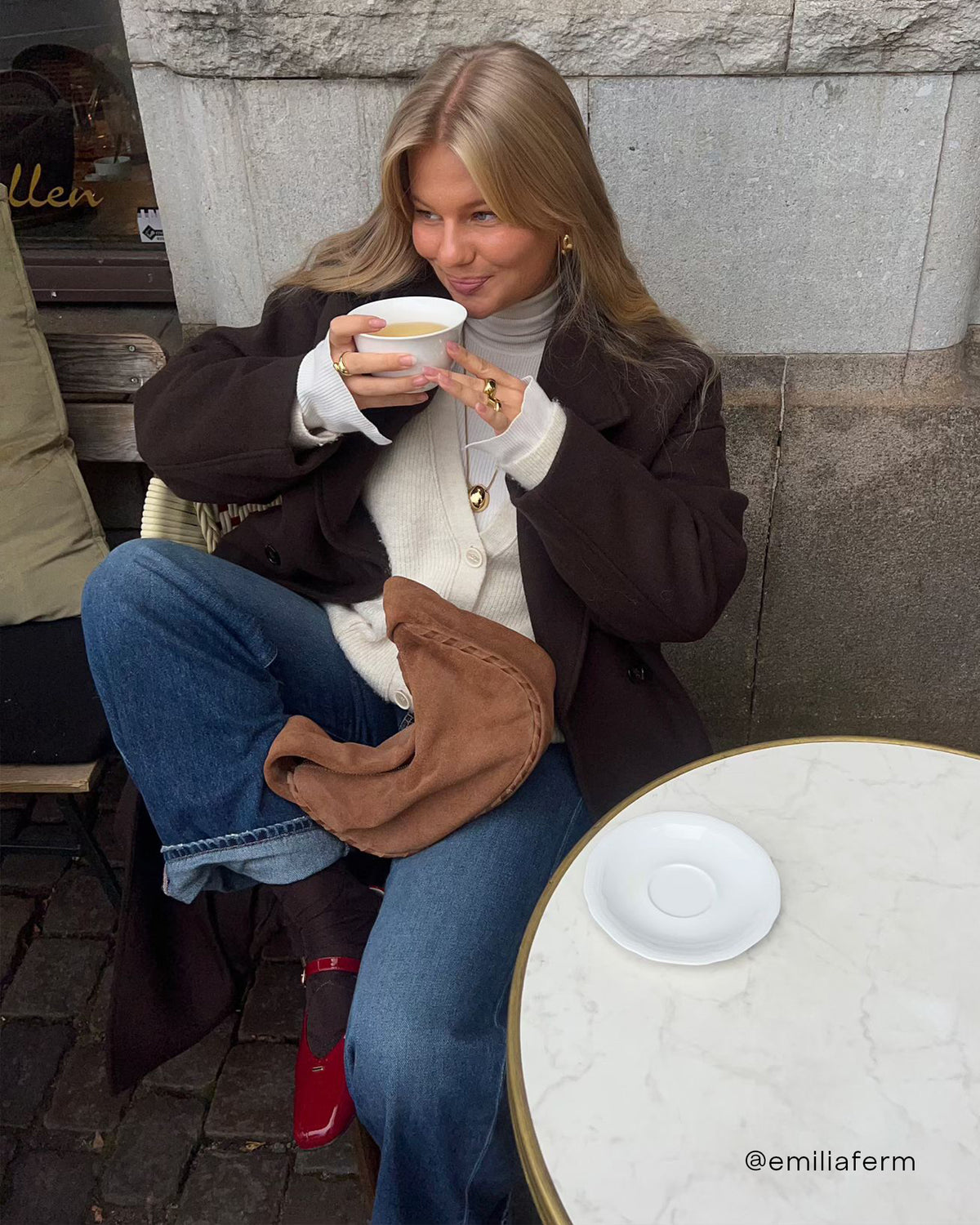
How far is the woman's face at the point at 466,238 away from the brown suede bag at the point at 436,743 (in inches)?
20.6

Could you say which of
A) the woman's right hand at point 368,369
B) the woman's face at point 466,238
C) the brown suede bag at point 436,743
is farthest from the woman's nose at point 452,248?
the brown suede bag at point 436,743

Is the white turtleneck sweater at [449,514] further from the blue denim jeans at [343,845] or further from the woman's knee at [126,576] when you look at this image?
the woman's knee at [126,576]

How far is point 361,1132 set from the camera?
155cm

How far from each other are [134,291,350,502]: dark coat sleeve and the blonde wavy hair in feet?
0.30

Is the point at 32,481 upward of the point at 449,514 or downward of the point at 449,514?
downward

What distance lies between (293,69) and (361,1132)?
1.99 metres

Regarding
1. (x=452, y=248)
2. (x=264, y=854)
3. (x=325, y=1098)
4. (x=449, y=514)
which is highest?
(x=452, y=248)

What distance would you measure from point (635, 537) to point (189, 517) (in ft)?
2.95

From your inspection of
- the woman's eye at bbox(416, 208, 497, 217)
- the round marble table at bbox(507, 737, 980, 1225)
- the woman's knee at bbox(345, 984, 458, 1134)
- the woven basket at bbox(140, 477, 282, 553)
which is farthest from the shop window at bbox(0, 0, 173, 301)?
the round marble table at bbox(507, 737, 980, 1225)

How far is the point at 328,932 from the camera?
5.49ft

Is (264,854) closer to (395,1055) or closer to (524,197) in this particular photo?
(395,1055)

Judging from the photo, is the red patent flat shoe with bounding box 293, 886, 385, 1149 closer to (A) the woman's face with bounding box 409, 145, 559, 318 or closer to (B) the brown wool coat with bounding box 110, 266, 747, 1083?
(B) the brown wool coat with bounding box 110, 266, 747, 1083

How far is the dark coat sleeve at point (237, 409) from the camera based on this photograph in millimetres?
1704

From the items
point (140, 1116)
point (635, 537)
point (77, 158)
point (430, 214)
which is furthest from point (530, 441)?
point (77, 158)
